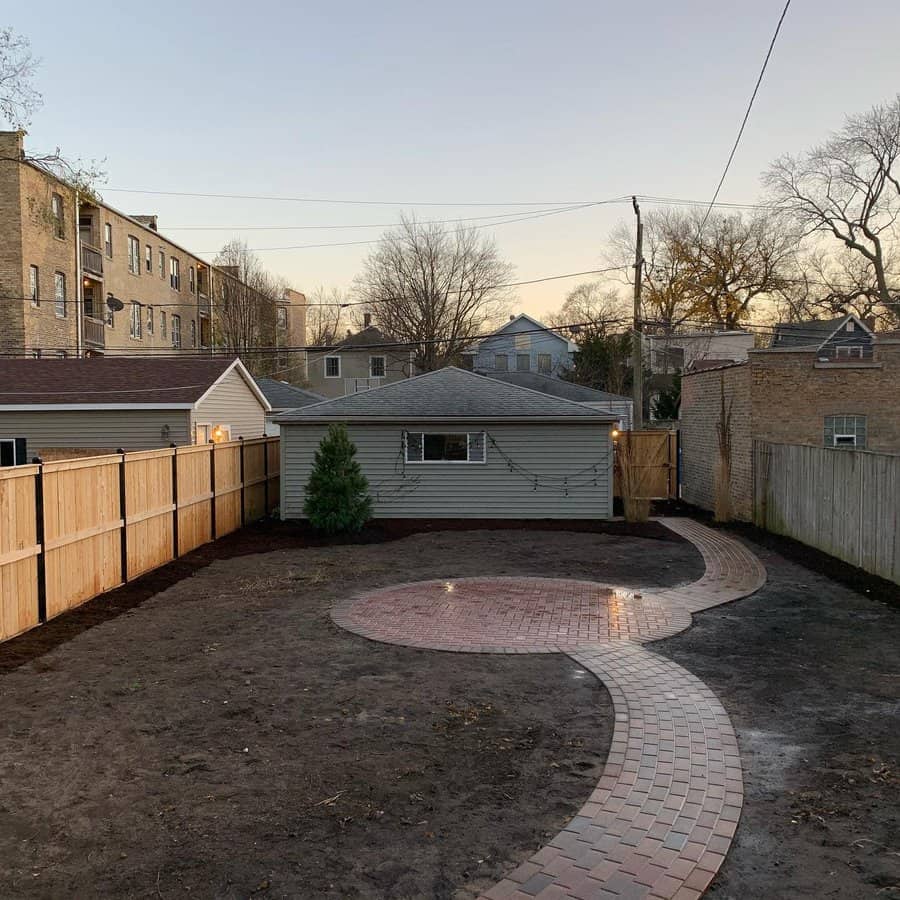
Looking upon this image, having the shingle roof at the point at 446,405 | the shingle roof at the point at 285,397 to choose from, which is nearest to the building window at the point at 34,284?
the shingle roof at the point at 285,397

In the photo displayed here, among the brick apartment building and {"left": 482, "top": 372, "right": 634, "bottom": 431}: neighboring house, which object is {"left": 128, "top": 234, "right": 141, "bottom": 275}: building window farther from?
{"left": 482, "top": 372, "right": 634, "bottom": 431}: neighboring house

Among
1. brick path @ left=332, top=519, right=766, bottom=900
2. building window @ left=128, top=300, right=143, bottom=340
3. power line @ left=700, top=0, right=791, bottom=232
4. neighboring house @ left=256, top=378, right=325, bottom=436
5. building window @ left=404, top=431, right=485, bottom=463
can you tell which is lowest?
brick path @ left=332, top=519, right=766, bottom=900

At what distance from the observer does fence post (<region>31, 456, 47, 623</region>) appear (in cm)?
801

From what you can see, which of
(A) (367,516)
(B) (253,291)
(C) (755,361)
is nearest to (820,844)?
(A) (367,516)

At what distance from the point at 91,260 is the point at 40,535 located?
29267 mm

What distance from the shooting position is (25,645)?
7.44 metres

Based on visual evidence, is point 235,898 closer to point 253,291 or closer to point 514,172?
point 514,172

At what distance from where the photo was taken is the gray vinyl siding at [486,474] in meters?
17.8

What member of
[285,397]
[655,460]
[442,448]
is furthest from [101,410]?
[655,460]

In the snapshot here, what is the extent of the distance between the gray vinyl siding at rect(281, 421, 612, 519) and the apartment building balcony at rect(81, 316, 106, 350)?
19.6 m

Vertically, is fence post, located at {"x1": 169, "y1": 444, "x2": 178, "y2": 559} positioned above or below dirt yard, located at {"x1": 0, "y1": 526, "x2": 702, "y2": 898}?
above

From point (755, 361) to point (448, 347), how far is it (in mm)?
30435

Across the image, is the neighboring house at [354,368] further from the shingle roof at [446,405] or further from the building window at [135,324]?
the shingle roof at [446,405]

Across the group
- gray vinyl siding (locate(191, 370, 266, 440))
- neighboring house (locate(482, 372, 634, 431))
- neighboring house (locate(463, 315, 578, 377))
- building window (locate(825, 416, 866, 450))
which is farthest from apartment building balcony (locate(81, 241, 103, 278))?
building window (locate(825, 416, 866, 450))
